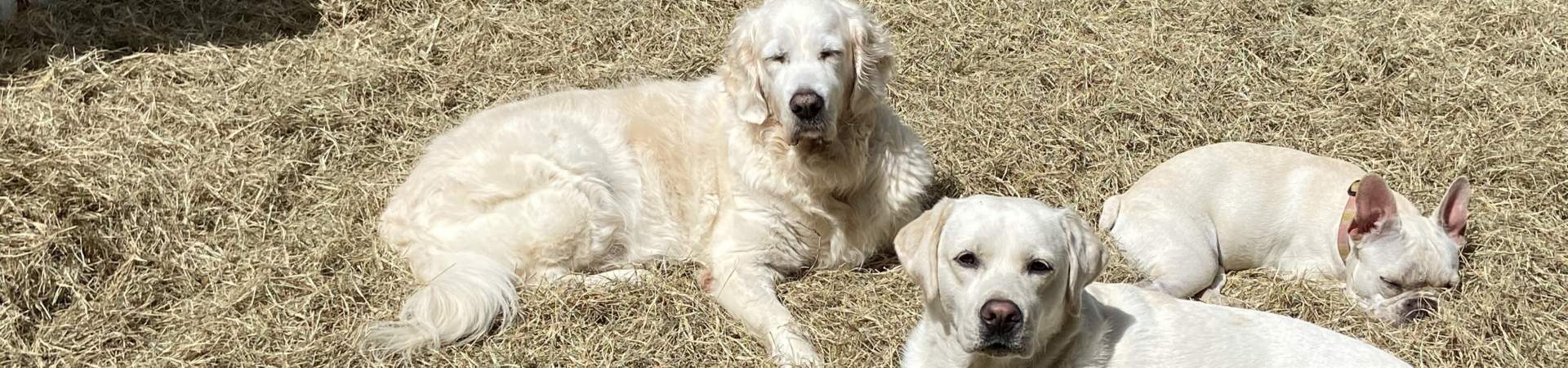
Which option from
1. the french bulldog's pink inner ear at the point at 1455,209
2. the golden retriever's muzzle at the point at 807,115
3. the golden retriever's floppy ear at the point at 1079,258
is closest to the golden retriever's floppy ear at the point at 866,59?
the golden retriever's muzzle at the point at 807,115

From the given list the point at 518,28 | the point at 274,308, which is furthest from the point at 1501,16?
the point at 274,308

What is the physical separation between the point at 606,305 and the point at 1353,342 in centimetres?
228

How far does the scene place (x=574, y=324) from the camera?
402 centimetres

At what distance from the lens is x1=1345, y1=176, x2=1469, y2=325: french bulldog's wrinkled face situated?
4016 mm

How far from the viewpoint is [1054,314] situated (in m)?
3.01

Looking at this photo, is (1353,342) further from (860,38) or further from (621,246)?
(621,246)

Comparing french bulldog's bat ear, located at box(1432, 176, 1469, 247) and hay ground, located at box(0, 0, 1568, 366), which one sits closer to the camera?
hay ground, located at box(0, 0, 1568, 366)

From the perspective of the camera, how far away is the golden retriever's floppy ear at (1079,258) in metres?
2.96

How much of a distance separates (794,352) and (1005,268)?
1.12 m

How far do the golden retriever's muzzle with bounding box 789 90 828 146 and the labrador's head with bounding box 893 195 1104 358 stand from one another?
915 mm

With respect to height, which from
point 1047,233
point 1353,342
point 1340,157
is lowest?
point 1340,157

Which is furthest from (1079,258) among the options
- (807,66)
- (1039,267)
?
(807,66)

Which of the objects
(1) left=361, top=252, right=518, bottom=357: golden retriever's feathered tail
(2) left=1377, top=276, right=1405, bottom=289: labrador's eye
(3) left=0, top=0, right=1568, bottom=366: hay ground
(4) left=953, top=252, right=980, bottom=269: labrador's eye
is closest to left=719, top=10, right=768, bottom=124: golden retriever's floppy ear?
(3) left=0, top=0, right=1568, bottom=366: hay ground

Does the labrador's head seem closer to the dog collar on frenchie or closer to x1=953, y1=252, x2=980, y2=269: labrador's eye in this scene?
x1=953, y1=252, x2=980, y2=269: labrador's eye
